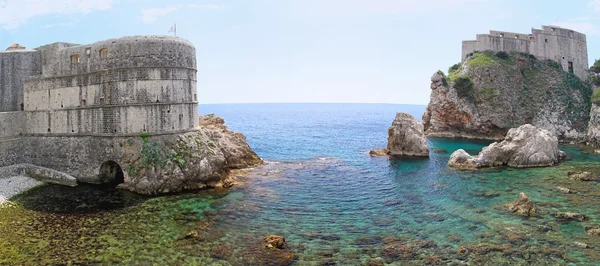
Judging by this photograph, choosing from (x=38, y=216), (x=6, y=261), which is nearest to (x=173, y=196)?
(x=38, y=216)

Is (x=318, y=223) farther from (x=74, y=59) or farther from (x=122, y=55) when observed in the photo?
(x=74, y=59)

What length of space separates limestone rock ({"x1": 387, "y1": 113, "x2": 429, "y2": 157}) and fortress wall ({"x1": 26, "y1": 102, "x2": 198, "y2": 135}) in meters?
24.5

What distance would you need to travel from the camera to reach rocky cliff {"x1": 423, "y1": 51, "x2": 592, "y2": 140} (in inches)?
2346

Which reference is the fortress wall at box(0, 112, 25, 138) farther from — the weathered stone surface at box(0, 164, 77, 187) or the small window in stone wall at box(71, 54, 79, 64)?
the small window in stone wall at box(71, 54, 79, 64)

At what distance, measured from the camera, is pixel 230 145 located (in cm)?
3806

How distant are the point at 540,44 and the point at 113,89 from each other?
68663mm

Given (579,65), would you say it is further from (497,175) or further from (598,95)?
(497,175)

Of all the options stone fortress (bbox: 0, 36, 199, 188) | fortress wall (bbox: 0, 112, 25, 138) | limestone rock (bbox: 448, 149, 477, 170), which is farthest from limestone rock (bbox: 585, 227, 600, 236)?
fortress wall (bbox: 0, 112, 25, 138)

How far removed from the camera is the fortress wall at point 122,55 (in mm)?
28438

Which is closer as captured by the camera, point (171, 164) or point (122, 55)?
point (171, 164)

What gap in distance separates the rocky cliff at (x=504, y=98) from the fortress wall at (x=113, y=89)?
45.9m

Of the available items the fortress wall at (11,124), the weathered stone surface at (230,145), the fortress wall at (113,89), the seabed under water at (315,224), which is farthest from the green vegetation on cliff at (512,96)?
the fortress wall at (11,124)

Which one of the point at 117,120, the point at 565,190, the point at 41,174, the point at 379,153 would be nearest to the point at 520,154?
the point at 565,190

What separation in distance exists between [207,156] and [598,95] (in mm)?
51757
